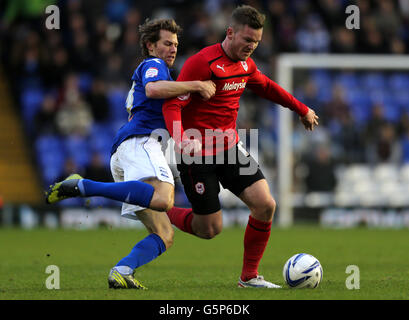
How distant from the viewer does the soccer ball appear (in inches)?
248

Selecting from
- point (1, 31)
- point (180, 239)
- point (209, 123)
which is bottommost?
point (180, 239)

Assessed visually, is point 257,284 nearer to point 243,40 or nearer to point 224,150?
point 224,150

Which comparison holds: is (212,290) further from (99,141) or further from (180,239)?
(99,141)

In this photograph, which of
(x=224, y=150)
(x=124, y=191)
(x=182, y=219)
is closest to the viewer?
(x=124, y=191)

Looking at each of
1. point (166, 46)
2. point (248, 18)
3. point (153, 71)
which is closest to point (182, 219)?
point (153, 71)

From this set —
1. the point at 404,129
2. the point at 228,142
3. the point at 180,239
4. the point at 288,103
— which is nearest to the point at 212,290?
the point at 228,142

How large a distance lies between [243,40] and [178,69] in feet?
35.4

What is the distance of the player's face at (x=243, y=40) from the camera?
632 cm

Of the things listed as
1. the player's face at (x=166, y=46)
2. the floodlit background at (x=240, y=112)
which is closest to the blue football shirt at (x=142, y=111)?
the player's face at (x=166, y=46)

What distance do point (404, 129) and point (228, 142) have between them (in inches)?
395

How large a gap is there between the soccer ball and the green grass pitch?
0.09m

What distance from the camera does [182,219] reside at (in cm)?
683
